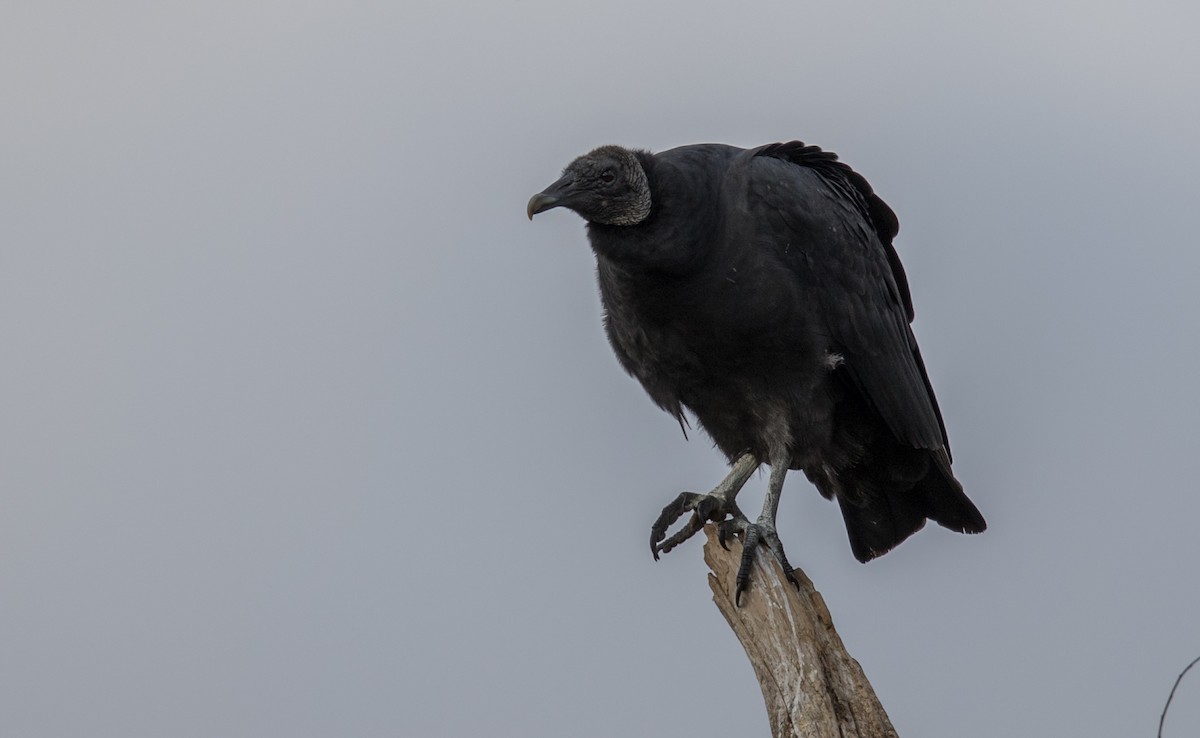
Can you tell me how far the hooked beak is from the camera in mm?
4648

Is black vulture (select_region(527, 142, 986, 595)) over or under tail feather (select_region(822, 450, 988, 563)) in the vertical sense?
over

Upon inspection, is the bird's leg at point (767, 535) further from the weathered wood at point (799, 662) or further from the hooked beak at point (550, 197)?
the hooked beak at point (550, 197)

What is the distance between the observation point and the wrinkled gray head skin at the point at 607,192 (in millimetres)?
4727

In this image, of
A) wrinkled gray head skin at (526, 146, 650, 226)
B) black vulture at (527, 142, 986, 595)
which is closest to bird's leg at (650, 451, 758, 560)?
black vulture at (527, 142, 986, 595)

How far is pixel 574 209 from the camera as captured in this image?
15.8ft

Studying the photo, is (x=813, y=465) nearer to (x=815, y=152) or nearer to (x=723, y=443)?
(x=723, y=443)

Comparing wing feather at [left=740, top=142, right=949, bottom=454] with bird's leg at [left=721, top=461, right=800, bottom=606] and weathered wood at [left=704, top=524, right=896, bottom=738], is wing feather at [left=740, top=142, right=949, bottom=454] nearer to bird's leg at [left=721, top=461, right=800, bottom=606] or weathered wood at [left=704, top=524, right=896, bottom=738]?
bird's leg at [left=721, top=461, right=800, bottom=606]

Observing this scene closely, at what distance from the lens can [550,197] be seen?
4711 mm

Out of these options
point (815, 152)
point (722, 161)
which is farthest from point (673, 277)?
point (815, 152)

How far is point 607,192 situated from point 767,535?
4.08ft

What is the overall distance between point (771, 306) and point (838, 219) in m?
0.52

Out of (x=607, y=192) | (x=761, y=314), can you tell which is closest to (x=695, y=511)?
(x=761, y=314)

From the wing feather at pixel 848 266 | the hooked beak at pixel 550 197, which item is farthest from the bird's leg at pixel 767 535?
the hooked beak at pixel 550 197

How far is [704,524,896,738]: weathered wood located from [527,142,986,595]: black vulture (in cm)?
11
